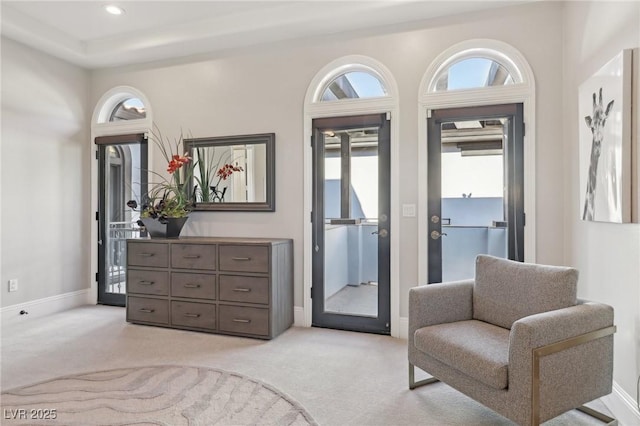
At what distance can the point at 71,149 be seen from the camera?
14.8ft

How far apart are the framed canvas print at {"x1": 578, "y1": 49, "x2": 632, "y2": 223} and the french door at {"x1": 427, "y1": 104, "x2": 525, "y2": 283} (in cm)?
60

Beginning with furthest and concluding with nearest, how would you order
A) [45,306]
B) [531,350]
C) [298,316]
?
[45,306] < [298,316] < [531,350]

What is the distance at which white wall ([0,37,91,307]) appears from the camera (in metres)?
3.88

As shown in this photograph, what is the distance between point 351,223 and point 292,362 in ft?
4.53

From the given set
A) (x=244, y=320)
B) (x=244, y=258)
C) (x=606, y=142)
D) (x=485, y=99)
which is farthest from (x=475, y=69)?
(x=244, y=320)

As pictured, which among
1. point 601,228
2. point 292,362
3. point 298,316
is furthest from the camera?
point 298,316

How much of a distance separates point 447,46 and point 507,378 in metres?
2.71

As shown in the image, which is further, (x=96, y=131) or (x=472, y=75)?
(x=96, y=131)

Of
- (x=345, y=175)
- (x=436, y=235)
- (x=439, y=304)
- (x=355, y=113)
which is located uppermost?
(x=355, y=113)

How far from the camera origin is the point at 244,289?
3398 millimetres

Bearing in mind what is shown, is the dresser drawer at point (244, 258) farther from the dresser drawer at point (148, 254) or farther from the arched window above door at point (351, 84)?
the arched window above door at point (351, 84)

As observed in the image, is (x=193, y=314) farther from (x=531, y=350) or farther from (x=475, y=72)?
(x=475, y=72)

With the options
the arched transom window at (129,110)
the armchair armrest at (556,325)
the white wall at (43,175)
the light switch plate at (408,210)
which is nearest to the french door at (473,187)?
the light switch plate at (408,210)

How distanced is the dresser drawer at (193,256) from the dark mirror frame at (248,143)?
2.00ft
